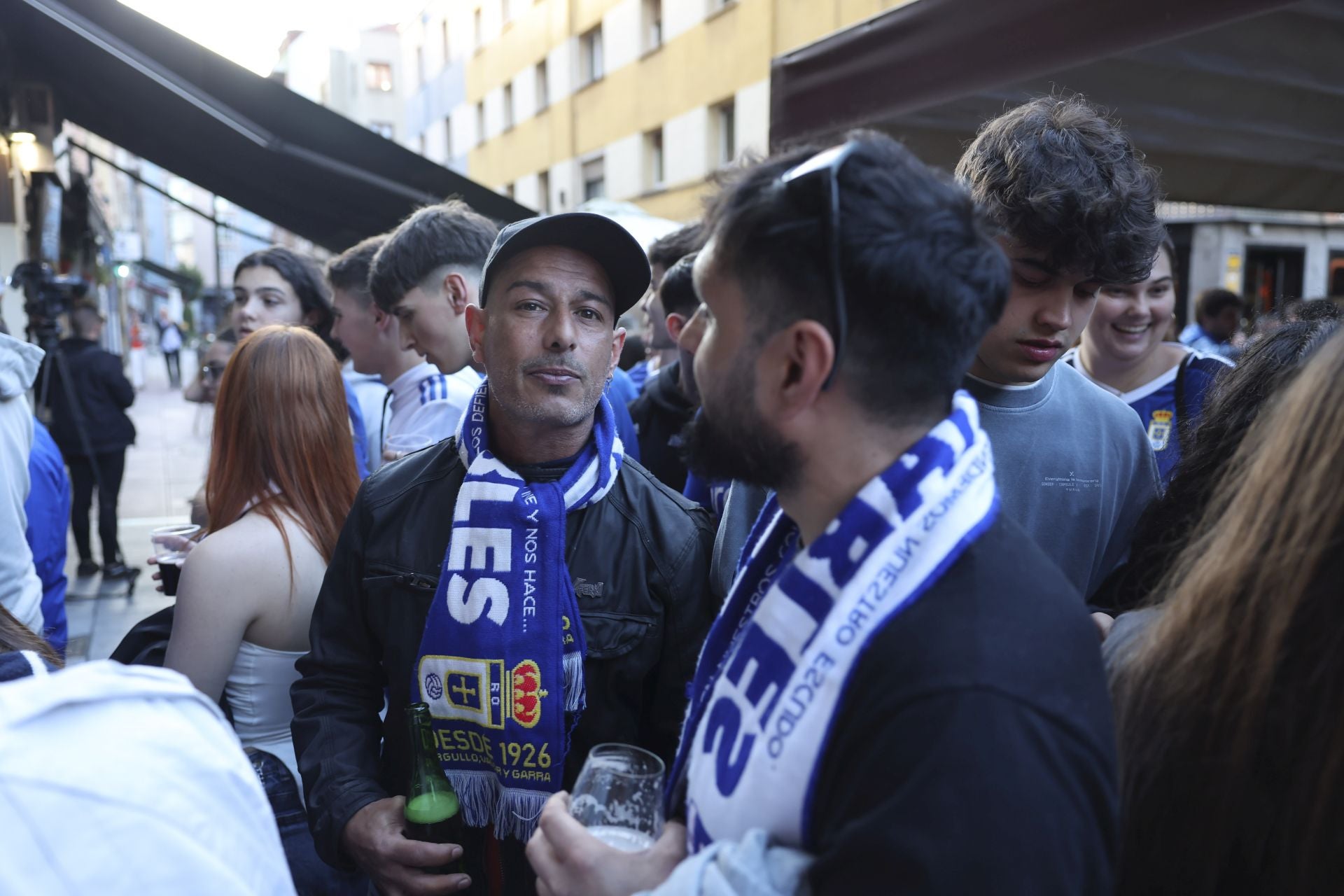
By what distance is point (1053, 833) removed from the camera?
2.86ft

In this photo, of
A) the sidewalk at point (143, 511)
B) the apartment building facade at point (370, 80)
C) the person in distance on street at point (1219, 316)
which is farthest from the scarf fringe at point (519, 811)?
the apartment building facade at point (370, 80)

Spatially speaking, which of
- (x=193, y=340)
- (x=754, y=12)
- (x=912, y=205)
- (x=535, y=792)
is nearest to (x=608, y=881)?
(x=535, y=792)

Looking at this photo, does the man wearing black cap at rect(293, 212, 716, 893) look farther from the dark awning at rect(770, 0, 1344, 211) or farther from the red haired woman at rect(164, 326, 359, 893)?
the dark awning at rect(770, 0, 1344, 211)

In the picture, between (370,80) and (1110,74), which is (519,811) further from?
(370,80)

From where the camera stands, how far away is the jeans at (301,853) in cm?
200

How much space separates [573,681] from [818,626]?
3.02ft

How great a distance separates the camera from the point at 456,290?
10.4 feet

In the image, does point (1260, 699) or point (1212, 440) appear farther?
point (1212, 440)

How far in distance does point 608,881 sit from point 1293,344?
5.45ft

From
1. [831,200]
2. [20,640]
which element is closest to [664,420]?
[20,640]

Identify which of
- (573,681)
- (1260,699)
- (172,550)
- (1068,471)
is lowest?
(573,681)

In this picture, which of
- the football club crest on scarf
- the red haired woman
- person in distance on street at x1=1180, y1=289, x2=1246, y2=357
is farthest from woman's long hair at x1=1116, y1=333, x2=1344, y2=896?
person in distance on street at x1=1180, y1=289, x2=1246, y2=357

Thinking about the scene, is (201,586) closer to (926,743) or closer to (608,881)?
(608,881)

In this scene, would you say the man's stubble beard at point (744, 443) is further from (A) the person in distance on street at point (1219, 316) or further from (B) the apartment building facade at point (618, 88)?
(B) the apartment building facade at point (618, 88)
